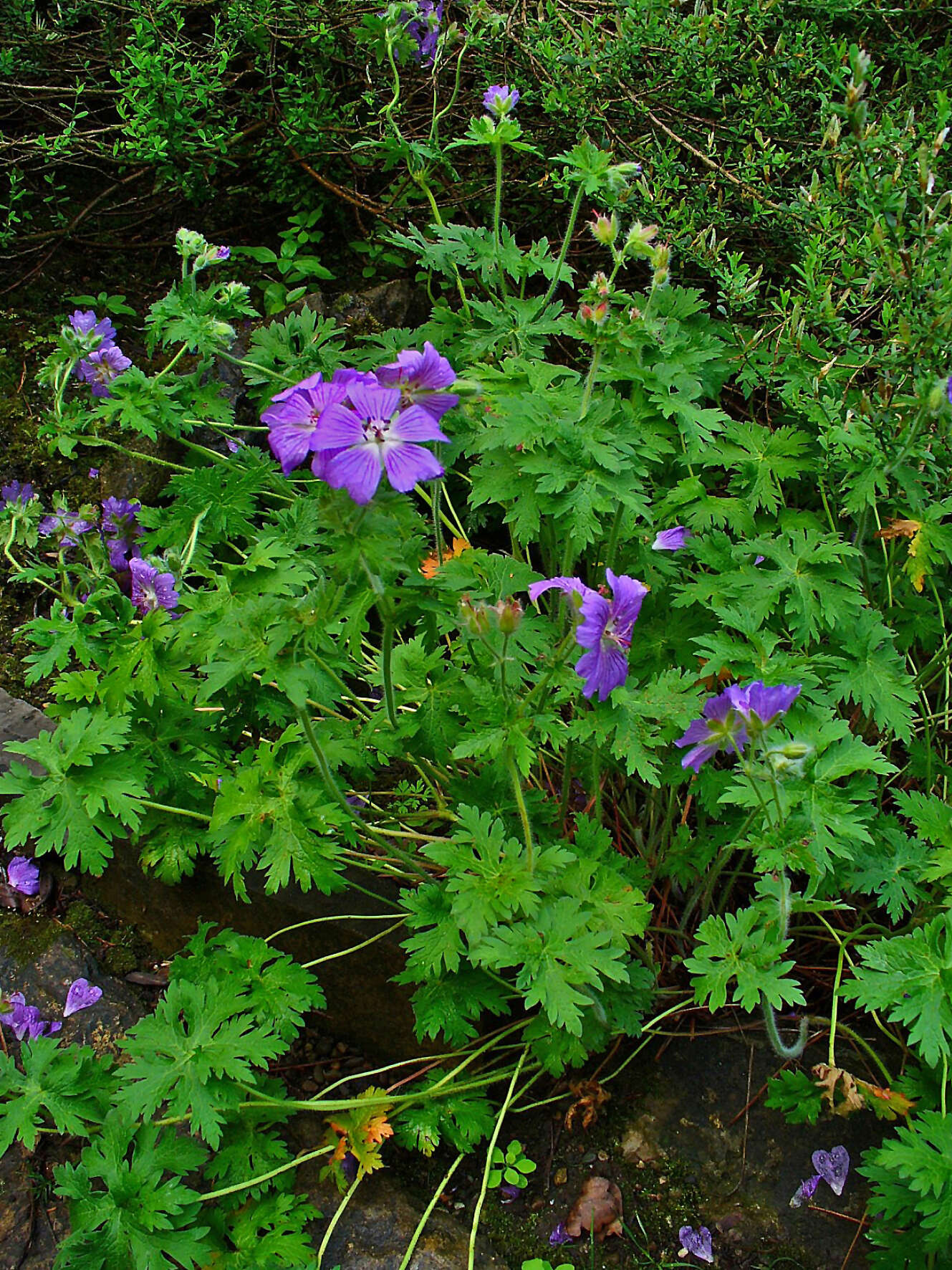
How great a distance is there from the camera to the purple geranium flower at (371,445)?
4.92 feet

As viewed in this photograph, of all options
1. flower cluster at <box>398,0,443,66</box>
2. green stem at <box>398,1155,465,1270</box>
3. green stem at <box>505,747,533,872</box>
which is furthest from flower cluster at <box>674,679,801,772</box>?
flower cluster at <box>398,0,443,66</box>

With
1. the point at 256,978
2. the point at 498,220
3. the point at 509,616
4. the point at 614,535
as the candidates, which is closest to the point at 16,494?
the point at 498,220

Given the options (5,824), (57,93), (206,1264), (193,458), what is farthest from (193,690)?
(57,93)

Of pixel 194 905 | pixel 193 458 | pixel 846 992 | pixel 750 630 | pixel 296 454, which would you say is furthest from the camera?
pixel 193 458

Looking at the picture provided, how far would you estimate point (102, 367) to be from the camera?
2607mm

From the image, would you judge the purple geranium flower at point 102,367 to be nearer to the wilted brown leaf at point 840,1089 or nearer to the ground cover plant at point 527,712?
the ground cover plant at point 527,712

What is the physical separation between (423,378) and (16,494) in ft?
6.27

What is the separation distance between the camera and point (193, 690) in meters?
2.15

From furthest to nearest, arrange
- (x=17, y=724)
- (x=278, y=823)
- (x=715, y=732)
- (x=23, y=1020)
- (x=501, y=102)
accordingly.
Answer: (x=17, y=724), (x=501, y=102), (x=23, y=1020), (x=278, y=823), (x=715, y=732)

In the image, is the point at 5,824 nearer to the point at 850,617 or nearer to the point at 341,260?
the point at 850,617

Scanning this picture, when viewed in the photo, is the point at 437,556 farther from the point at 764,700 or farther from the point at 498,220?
the point at 764,700

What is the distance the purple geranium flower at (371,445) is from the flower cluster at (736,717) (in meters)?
0.69

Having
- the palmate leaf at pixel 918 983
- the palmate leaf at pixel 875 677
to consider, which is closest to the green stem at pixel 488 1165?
the palmate leaf at pixel 918 983

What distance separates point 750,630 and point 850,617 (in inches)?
11.2
